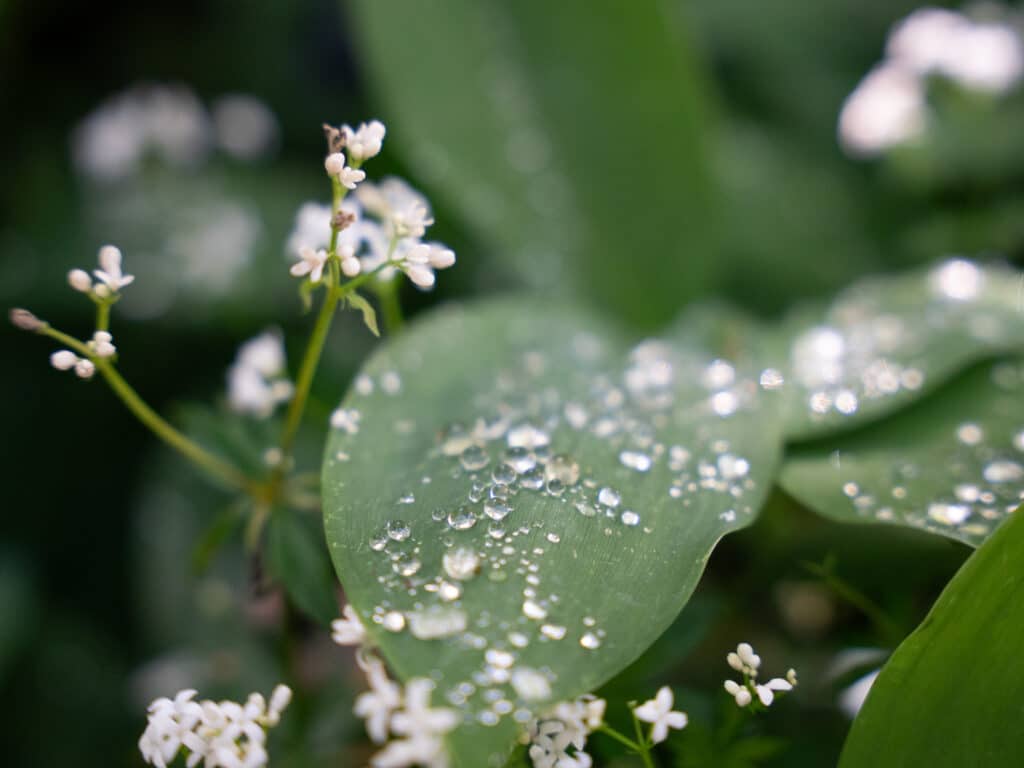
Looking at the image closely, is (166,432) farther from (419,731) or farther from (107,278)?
(419,731)

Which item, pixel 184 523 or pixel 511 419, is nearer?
pixel 511 419

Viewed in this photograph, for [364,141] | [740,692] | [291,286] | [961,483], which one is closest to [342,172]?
[364,141]

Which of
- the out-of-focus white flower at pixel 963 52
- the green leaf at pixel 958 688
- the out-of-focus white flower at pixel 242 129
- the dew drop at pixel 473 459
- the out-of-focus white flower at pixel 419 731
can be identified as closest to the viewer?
the out-of-focus white flower at pixel 419 731

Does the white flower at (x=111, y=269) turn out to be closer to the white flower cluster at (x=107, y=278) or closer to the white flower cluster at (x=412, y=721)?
the white flower cluster at (x=107, y=278)

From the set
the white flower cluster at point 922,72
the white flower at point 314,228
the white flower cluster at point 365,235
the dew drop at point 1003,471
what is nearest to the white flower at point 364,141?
the white flower cluster at point 365,235

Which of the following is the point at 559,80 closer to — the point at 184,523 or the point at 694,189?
the point at 694,189

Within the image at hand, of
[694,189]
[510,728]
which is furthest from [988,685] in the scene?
[694,189]
